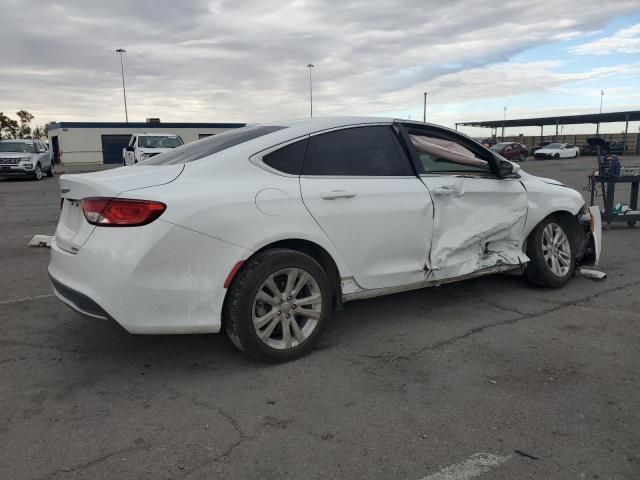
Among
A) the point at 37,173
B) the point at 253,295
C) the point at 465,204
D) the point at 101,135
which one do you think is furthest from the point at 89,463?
the point at 101,135

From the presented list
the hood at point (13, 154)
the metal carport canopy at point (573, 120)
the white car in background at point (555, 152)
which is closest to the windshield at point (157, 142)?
the hood at point (13, 154)

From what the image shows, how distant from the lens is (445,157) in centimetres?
450

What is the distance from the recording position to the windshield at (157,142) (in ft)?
65.2

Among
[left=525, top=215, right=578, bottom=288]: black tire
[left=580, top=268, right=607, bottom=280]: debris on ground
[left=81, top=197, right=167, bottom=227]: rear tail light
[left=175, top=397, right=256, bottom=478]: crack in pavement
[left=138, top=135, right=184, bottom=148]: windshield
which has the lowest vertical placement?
[left=175, top=397, right=256, bottom=478]: crack in pavement

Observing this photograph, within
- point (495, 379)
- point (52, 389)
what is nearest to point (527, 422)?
point (495, 379)

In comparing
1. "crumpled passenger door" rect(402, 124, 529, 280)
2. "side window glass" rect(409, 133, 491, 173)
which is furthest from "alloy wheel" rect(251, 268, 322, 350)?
"side window glass" rect(409, 133, 491, 173)

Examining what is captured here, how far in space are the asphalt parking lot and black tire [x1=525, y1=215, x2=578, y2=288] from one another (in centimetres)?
35

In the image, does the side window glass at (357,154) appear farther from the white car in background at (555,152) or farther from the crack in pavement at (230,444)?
the white car in background at (555,152)

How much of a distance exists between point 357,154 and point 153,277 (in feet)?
5.82

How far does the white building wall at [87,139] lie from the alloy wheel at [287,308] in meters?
48.9

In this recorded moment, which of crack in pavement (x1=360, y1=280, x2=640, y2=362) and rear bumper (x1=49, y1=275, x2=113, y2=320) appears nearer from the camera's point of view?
rear bumper (x1=49, y1=275, x2=113, y2=320)

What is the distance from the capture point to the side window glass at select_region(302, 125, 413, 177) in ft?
12.4

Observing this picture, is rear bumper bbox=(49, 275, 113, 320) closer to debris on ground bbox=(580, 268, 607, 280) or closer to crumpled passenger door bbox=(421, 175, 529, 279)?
crumpled passenger door bbox=(421, 175, 529, 279)

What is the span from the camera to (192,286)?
125 inches
